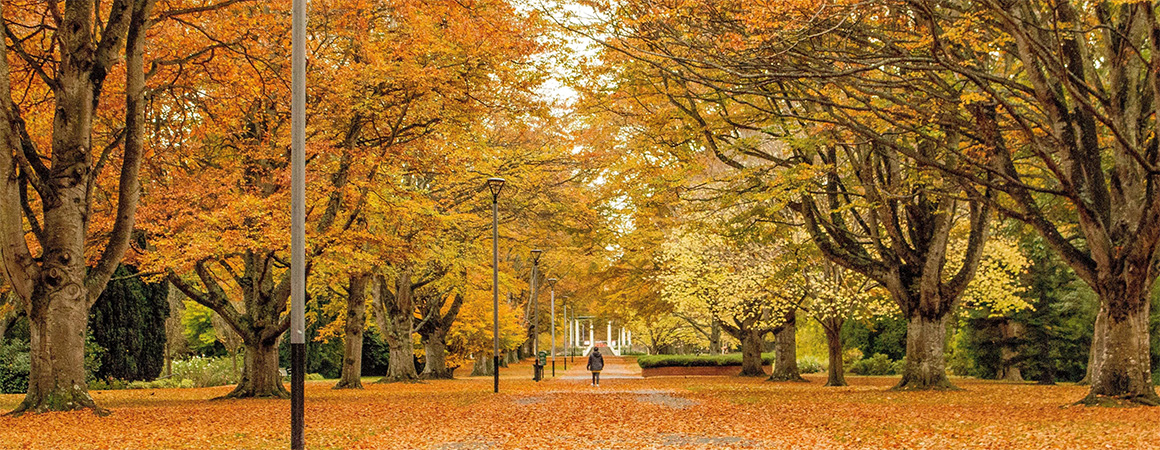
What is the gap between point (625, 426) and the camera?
46.0 ft

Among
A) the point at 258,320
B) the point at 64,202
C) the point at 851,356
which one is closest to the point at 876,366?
the point at 851,356

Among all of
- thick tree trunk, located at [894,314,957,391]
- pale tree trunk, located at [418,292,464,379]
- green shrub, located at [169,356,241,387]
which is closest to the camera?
thick tree trunk, located at [894,314,957,391]

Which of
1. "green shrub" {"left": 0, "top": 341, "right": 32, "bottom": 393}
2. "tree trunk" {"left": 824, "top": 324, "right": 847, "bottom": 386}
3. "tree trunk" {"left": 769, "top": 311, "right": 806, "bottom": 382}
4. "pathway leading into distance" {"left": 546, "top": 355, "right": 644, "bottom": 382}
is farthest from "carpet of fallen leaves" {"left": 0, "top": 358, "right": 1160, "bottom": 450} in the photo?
"pathway leading into distance" {"left": 546, "top": 355, "right": 644, "bottom": 382}

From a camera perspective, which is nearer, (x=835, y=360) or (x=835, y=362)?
(x=835, y=362)

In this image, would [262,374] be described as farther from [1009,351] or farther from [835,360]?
[1009,351]

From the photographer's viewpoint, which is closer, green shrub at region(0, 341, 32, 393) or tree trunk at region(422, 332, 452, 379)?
green shrub at region(0, 341, 32, 393)

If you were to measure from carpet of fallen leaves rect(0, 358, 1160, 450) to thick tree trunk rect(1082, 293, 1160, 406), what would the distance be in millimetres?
670

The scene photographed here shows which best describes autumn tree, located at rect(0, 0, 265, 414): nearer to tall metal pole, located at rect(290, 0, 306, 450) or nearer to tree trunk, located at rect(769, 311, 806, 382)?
tall metal pole, located at rect(290, 0, 306, 450)

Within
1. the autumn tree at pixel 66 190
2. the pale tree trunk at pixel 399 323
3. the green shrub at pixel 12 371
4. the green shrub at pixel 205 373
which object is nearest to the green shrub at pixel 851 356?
the pale tree trunk at pixel 399 323

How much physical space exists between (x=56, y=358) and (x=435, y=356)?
90.6 feet

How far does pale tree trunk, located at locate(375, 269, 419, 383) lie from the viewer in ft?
118

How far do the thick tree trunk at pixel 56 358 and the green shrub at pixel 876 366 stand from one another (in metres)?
36.2

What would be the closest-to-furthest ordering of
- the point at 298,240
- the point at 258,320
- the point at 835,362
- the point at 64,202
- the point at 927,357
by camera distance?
the point at 298,240 < the point at 64,202 < the point at 927,357 < the point at 258,320 < the point at 835,362

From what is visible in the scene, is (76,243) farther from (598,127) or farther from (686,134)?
(598,127)
